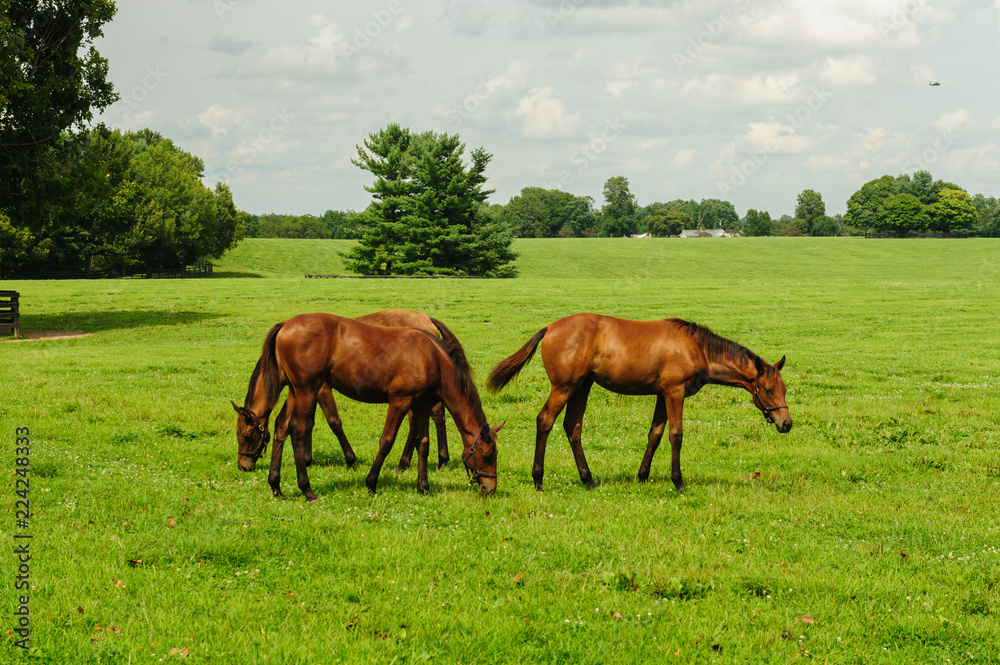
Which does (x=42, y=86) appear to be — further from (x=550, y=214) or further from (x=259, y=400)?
(x=550, y=214)

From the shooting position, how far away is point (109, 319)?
33.0 metres

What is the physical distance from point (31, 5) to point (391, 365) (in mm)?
26660

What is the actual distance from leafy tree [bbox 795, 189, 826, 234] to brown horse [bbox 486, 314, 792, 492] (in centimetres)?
19557

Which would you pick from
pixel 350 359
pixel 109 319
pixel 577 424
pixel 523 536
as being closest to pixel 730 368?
pixel 577 424

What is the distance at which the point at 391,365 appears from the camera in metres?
9.77

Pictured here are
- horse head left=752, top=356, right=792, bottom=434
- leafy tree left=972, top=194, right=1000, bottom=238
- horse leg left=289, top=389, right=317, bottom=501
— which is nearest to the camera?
horse leg left=289, top=389, right=317, bottom=501

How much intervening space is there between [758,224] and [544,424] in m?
197

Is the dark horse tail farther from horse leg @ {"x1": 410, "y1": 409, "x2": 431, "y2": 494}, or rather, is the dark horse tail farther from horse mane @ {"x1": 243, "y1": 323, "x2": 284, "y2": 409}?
horse mane @ {"x1": 243, "y1": 323, "x2": 284, "y2": 409}

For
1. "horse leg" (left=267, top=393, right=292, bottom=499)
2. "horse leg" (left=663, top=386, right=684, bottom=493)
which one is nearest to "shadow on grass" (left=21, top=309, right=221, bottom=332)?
"horse leg" (left=267, top=393, right=292, bottom=499)

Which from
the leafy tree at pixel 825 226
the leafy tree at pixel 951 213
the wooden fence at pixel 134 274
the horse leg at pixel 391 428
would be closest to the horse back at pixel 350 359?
the horse leg at pixel 391 428

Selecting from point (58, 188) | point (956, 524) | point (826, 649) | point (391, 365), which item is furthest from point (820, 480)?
point (58, 188)

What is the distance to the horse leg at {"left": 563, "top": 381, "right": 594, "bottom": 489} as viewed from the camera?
423 inches

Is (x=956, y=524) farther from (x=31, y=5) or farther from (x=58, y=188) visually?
(x=31, y=5)

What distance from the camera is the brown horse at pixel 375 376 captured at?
9.65m
